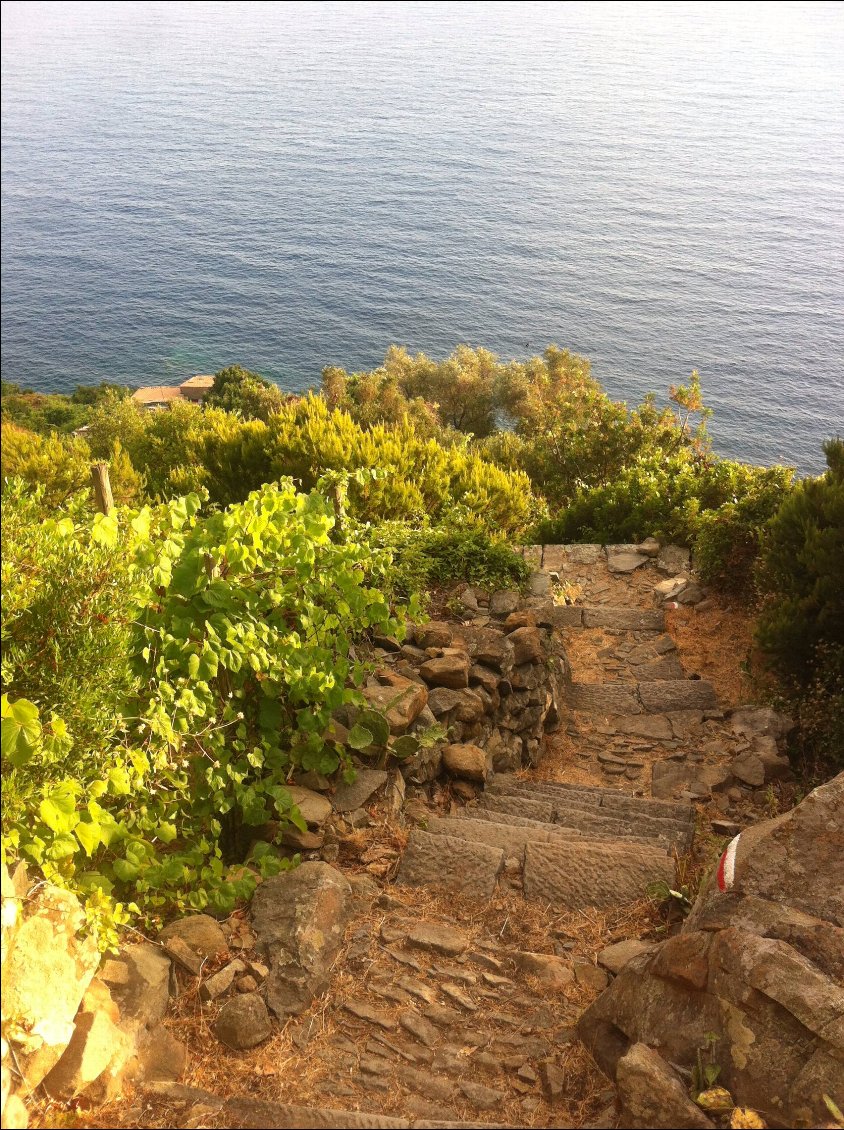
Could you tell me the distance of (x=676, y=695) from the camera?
23.2 ft

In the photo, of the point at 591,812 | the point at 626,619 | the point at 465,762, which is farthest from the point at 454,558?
the point at 591,812

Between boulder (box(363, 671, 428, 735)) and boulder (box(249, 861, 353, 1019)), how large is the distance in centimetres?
119

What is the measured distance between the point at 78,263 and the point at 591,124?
9270 centimetres

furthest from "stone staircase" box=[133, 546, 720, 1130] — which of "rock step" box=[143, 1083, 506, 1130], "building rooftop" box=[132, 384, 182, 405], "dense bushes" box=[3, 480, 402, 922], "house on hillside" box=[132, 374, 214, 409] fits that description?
"house on hillside" box=[132, 374, 214, 409]

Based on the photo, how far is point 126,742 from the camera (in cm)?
303

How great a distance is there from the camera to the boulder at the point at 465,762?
191 inches

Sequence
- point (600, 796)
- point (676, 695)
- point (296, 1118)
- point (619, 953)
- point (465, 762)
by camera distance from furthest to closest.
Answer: point (676, 695)
point (600, 796)
point (465, 762)
point (619, 953)
point (296, 1118)

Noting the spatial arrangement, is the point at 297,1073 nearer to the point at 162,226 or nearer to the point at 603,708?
the point at 603,708

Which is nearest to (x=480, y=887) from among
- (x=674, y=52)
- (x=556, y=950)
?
(x=556, y=950)

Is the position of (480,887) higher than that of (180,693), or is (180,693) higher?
(180,693)

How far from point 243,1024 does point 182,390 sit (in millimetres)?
43971

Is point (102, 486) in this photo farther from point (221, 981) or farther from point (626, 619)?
point (626, 619)

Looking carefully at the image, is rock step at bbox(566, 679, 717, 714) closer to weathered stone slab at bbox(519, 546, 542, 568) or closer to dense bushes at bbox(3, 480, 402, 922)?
weathered stone slab at bbox(519, 546, 542, 568)

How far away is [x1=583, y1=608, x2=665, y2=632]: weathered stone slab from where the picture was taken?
8367 mm
